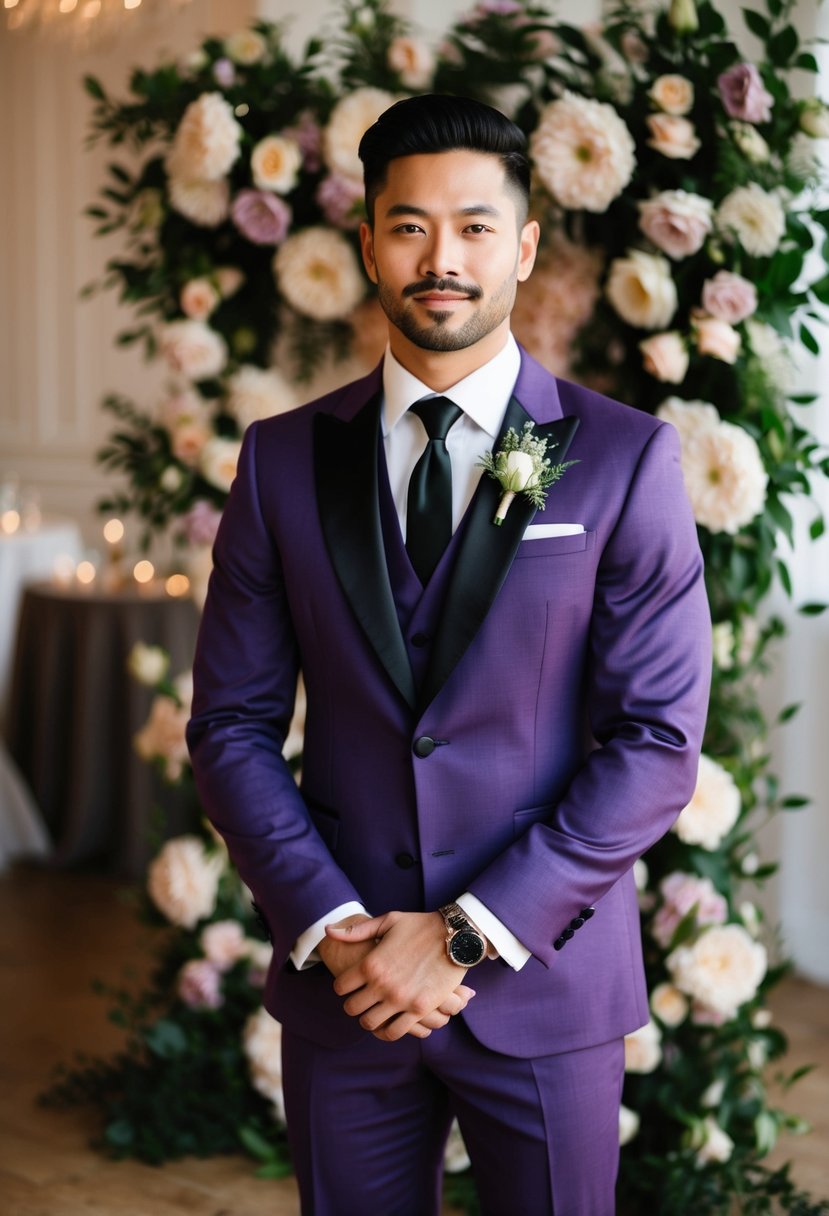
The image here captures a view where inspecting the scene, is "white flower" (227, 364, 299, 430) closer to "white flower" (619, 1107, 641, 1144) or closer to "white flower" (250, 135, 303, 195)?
"white flower" (250, 135, 303, 195)

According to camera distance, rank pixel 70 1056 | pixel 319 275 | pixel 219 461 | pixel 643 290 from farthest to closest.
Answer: pixel 70 1056 → pixel 219 461 → pixel 319 275 → pixel 643 290

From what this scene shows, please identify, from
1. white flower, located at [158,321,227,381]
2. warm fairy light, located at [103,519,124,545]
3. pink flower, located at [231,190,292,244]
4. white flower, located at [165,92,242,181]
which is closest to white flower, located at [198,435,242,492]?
white flower, located at [158,321,227,381]

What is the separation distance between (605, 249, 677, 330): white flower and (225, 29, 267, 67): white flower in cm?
80

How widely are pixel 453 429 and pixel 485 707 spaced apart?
320 mm

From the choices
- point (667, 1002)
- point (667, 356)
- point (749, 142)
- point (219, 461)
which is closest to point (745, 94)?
point (749, 142)

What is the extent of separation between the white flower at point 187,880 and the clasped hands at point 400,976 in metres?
1.38

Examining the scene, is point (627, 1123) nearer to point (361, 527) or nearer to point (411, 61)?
point (361, 527)

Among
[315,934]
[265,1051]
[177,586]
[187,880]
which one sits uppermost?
[315,934]

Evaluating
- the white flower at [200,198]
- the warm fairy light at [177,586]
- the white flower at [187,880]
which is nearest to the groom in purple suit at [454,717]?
the white flower at [200,198]

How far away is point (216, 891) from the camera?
2820 millimetres

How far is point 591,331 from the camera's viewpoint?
7.92 feet

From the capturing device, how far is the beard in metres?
1.42

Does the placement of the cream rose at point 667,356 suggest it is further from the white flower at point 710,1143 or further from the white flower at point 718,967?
the white flower at point 710,1143

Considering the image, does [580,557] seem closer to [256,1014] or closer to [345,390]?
[345,390]
